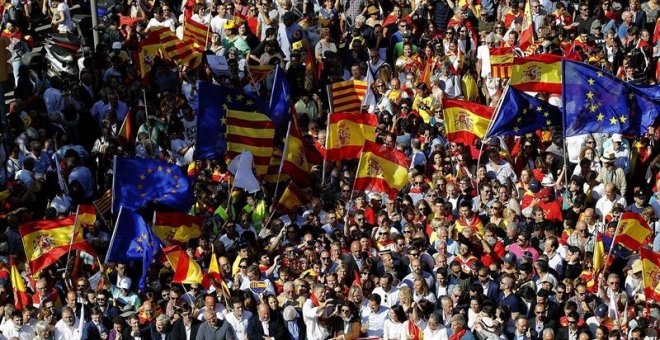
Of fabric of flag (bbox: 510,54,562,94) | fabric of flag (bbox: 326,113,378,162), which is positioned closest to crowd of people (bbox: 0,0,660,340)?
fabric of flag (bbox: 326,113,378,162)

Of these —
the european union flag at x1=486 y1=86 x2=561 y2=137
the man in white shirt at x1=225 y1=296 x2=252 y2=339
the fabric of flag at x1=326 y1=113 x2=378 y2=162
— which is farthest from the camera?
the fabric of flag at x1=326 y1=113 x2=378 y2=162

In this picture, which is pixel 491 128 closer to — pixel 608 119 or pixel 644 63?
pixel 608 119

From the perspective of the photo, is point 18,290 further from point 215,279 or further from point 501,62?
point 501,62

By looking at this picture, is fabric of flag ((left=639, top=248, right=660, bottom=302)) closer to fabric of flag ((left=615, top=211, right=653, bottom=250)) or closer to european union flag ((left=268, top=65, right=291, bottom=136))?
fabric of flag ((left=615, top=211, right=653, bottom=250))

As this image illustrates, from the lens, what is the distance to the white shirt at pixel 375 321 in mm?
A: 25844

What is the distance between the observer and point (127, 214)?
2759 centimetres

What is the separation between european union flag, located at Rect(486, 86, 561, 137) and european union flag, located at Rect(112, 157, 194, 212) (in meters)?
4.24

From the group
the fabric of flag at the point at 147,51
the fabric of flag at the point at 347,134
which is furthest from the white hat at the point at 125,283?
the fabric of flag at the point at 147,51

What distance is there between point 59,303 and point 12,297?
29.8 inches

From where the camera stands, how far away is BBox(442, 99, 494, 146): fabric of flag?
29.3 metres

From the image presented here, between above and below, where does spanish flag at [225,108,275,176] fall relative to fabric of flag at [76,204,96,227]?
above

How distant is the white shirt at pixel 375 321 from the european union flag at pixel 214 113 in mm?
4600

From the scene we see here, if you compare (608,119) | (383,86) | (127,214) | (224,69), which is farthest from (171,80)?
(608,119)

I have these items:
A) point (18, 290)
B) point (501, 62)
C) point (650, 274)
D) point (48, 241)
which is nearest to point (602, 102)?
point (501, 62)
